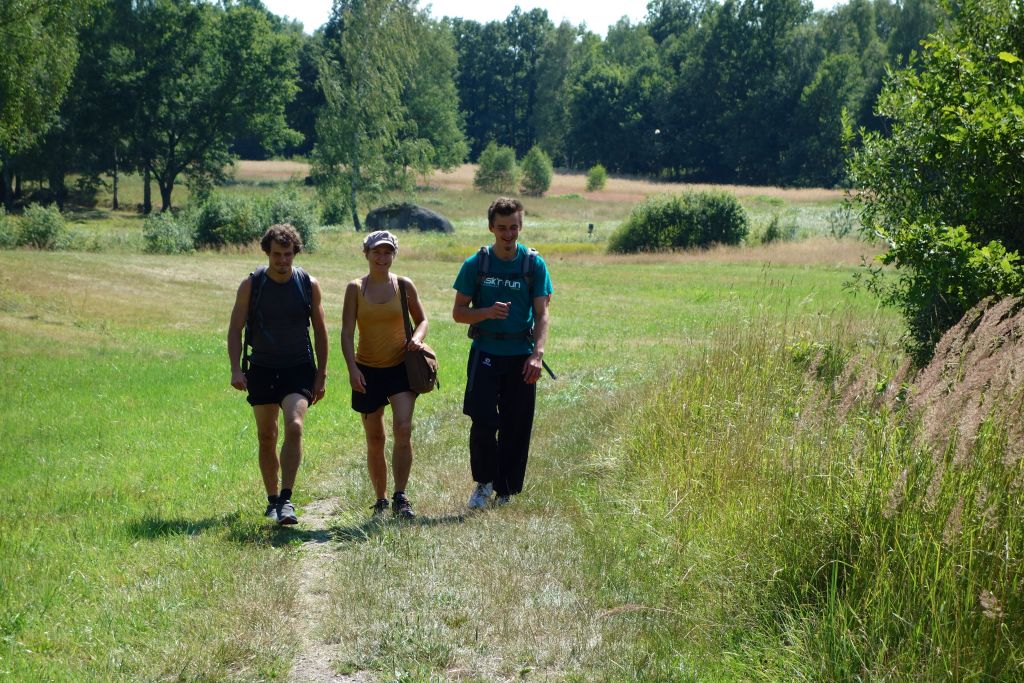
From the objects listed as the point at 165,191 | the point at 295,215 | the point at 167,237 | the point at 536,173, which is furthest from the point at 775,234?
the point at 165,191

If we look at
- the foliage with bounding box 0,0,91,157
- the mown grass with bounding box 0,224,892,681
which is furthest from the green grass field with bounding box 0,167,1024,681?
the foliage with bounding box 0,0,91,157

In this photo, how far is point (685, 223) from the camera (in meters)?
45.8

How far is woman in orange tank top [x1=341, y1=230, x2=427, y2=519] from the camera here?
723 centimetres

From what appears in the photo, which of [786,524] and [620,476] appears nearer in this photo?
[786,524]

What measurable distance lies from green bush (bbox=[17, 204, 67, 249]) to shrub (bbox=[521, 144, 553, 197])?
49.8m

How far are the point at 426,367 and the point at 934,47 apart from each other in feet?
19.2

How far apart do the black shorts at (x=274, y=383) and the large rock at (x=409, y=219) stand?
157ft

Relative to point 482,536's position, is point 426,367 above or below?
above

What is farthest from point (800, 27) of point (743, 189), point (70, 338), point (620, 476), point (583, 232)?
point (620, 476)

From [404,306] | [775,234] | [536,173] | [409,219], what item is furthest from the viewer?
[536,173]

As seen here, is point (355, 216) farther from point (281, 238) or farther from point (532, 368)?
point (532, 368)

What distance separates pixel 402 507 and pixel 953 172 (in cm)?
567

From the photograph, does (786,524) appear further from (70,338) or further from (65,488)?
(70,338)

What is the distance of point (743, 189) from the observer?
86.8 meters
